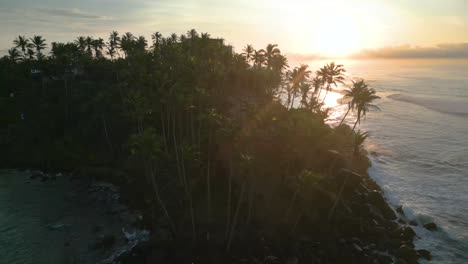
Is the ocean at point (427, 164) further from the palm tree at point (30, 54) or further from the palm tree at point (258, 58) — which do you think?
the palm tree at point (30, 54)

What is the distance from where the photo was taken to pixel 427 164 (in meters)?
63.3

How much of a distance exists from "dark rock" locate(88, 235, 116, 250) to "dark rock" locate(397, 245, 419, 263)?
3526 centimetres

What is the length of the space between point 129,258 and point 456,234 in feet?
141

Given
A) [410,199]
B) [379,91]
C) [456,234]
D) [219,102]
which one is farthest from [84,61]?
[379,91]

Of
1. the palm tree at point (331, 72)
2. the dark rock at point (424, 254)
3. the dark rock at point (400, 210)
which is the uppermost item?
the palm tree at point (331, 72)

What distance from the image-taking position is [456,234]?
41094mm

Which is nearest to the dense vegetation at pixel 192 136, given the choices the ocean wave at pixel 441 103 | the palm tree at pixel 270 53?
the palm tree at pixel 270 53

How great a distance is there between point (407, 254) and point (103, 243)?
122 ft

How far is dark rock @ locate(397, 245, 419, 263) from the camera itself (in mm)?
36084

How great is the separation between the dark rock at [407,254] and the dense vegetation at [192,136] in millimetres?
8907

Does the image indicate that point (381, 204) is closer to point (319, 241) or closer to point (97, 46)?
point (319, 241)

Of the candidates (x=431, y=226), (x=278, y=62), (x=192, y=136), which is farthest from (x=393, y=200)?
→ (x=278, y=62)

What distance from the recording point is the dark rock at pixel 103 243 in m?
36.5

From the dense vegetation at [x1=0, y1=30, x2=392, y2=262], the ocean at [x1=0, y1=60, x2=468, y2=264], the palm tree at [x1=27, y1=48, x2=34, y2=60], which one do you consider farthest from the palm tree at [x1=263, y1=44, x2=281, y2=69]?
the palm tree at [x1=27, y1=48, x2=34, y2=60]
